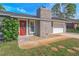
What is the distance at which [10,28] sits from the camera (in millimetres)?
15609

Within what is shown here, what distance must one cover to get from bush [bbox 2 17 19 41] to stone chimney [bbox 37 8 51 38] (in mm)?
1827

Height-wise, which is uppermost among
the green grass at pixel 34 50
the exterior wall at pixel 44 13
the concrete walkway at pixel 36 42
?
the exterior wall at pixel 44 13

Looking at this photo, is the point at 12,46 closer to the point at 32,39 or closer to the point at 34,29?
the point at 32,39

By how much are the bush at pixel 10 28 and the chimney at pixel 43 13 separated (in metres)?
1.79

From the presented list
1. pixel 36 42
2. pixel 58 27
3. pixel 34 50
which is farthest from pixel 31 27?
pixel 34 50

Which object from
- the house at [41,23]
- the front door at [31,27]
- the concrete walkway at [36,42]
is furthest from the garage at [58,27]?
the front door at [31,27]

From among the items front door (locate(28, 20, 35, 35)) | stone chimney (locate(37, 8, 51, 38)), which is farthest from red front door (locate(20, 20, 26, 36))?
stone chimney (locate(37, 8, 51, 38))

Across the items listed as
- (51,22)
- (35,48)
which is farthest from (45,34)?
(35,48)

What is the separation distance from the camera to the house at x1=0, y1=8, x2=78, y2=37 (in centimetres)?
1561

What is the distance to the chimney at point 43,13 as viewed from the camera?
606 inches

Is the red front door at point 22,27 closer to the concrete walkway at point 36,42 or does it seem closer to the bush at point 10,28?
the bush at point 10,28

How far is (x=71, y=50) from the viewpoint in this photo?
13812 millimetres

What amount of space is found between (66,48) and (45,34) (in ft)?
7.47

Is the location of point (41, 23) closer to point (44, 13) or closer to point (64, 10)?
point (44, 13)
